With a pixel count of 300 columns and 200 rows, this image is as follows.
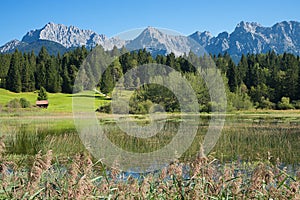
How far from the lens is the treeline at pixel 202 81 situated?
2183 inches

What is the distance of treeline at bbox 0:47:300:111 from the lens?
55.4 m

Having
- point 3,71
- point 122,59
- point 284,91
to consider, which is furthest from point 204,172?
point 3,71

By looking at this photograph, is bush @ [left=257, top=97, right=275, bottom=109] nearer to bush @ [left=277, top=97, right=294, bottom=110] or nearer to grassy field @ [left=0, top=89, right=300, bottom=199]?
bush @ [left=277, top=97, right=294, bottom=110]

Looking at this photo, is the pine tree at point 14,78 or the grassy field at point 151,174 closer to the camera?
the grassy field at point 151,174

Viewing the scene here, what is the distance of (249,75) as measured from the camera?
73.2 meters

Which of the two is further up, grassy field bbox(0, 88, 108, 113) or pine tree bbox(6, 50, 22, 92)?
pine tree bbox(6, 50, 22, 92)

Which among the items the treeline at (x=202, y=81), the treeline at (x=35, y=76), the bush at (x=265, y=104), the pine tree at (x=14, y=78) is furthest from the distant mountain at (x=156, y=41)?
the pine tree at (x=14, y=78)

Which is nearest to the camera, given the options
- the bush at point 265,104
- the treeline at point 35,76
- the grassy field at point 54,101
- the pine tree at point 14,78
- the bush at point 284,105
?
the grassy field at point 54,101

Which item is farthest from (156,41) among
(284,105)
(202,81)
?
(284,105)

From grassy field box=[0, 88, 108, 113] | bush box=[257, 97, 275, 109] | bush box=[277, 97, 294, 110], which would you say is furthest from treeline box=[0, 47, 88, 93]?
bush box=[277, 97, 294, 110]

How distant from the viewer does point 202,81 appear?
5166cm

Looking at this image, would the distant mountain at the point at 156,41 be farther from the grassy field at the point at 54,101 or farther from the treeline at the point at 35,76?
the treeline at the point at 35,76

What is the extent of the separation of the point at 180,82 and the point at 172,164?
37.7 m

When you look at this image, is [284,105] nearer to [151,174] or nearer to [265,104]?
[265,104]
